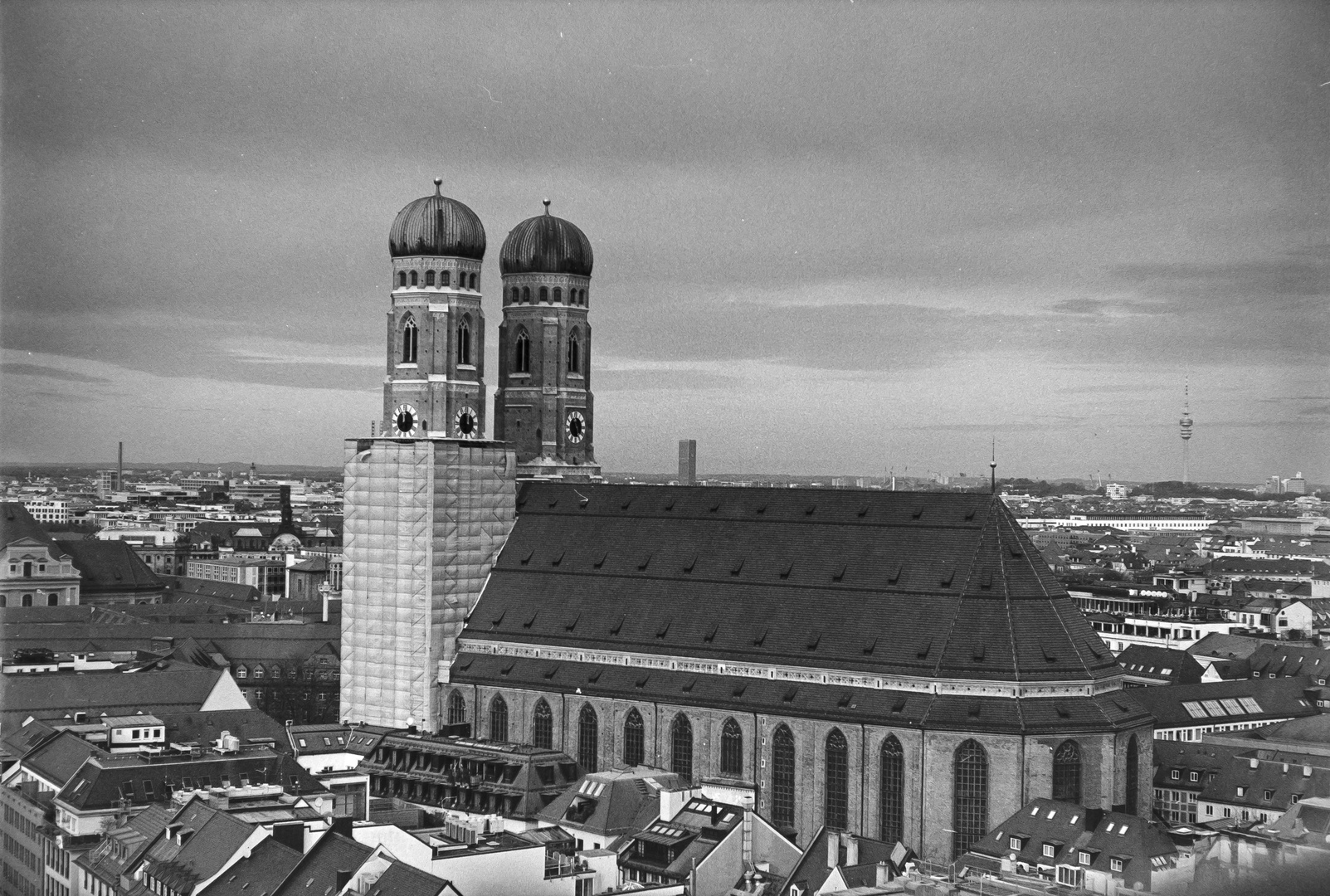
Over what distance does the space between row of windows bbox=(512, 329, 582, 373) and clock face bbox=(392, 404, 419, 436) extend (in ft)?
29.7

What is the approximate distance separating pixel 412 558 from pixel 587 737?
1192 cm

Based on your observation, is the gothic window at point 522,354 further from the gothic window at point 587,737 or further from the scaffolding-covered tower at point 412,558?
the gothic window at point 587,737

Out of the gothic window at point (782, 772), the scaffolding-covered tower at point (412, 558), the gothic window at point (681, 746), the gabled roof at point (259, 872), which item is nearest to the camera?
the gabled roof at point (259, 872)

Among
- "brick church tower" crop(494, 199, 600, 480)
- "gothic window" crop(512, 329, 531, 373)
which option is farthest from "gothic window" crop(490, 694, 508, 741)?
"gothic window" crop(512, 329, 531, 373)

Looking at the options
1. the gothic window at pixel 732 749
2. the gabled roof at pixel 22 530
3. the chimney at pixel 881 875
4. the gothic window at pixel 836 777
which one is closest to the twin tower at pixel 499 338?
the gothic window at pixel 732 749

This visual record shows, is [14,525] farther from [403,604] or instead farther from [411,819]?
[411,819]

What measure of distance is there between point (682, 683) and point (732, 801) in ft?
32.1

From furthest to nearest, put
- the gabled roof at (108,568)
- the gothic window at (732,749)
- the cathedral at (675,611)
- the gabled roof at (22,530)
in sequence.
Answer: the gabled roof at (108,568) → the gabled roof at (22,530) → the gothic window at (732,749) → the cathedral at (675,611)

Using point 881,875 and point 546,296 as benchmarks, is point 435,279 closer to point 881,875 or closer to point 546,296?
point 546,296

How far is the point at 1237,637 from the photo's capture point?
3996 inches

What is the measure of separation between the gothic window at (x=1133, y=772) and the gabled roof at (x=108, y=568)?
86.9 m

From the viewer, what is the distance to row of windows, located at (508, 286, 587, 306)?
82.1 m

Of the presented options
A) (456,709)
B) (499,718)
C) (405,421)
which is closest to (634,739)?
(499,718)

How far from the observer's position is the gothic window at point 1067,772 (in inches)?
2271
